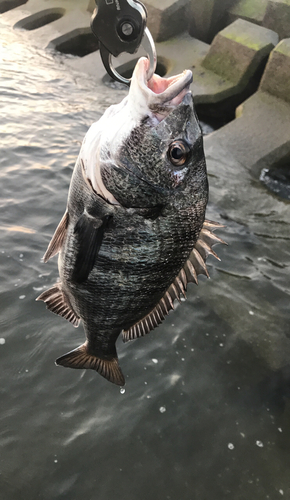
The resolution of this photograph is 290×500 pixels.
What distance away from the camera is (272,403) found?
335 cm

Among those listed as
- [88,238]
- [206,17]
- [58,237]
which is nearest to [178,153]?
[88,238]

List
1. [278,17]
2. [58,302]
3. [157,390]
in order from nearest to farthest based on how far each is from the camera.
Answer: [58,302] → [157,390] → [278,17]

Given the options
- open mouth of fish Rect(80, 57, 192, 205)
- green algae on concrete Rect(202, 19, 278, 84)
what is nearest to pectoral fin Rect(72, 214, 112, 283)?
open mouth of fish Rect(80, 57, 192, 205)

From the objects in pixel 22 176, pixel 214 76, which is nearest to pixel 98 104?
pixel 214 76

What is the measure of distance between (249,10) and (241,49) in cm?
248

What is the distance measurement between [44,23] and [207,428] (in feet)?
39.2

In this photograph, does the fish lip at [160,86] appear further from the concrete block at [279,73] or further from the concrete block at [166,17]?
the concrete block at [166,17]

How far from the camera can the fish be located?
1781mm

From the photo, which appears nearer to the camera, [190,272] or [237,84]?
[190,272]

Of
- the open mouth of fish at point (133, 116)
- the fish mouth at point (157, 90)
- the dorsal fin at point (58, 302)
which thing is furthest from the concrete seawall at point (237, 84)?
the fish mouth at point (157, 90)

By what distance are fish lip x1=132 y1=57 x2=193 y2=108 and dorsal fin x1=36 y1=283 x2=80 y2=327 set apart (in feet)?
4.20

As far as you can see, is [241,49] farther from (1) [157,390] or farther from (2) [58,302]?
(2) [58,302]

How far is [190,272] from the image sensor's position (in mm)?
2248

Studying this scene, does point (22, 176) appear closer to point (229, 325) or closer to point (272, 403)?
point (229, 325)
